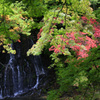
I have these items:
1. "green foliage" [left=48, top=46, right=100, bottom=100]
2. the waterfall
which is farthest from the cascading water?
"green foliage" [left=48, top=46, right=100, bottom=100]

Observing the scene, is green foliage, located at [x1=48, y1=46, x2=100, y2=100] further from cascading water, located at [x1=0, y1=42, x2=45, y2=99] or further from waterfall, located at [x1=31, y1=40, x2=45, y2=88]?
waterfall, located at [x1=31, y1=40, x2=45, y2=88]

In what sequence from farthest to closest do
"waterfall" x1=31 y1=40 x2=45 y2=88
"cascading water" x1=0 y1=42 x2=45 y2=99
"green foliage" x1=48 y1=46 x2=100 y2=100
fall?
1. "waterfall" x1=31 y1=40 x2=45 y2=88
2. "cascading water" x1=0 y1=42 x2=45 y2=99
3. "green foliage" x1=48 y1=46 x2=100 y2=100

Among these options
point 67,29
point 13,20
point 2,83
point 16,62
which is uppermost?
point 13,20

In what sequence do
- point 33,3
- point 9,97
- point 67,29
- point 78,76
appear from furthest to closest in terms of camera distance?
point 9,97, point 33,3, point 78,76, point 67,29

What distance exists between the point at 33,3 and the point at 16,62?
21.9ft

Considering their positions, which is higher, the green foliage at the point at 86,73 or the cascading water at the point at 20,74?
the green foliage at the point at 86,73

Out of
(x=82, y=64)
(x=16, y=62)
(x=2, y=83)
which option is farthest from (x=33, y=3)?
(x=2, y=83)

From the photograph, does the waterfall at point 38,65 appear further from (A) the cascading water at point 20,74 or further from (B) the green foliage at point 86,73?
(B) the green foliage at point 86,73

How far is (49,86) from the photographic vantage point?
9570 mm

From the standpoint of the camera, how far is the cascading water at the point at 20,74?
30.6ft

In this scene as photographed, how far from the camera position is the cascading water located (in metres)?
9.32

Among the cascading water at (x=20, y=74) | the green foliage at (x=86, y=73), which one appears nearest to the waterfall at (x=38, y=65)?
the cascading water at (x=20, y=74)

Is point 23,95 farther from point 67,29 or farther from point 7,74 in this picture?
point 67,29

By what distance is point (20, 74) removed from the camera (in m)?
9.84
